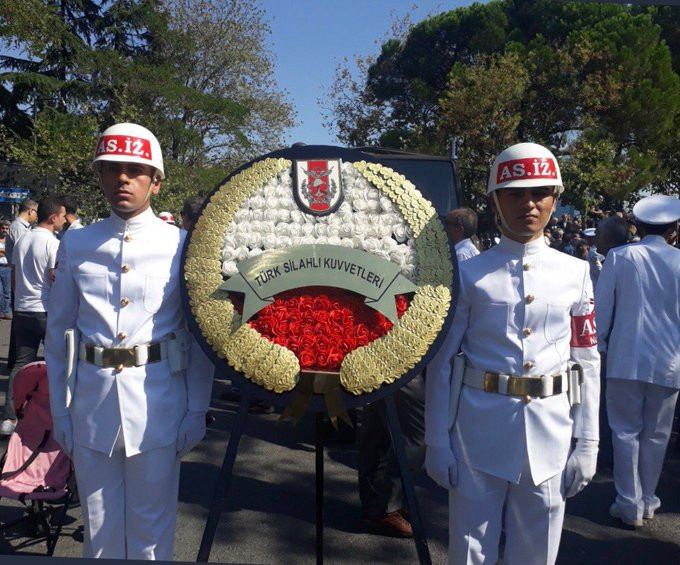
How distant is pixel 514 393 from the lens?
2.54m

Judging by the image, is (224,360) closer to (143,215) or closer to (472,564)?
(143,215)

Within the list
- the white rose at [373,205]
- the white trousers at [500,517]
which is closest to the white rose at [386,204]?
the white rose at [373,205]

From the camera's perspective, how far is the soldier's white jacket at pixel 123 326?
2674mm

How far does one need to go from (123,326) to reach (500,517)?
1548 mm

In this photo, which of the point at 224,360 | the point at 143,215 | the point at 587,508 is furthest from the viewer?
the point at 587,508

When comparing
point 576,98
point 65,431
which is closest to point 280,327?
point 65,431

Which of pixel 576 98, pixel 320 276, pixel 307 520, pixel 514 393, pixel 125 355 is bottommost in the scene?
pixel 307 520

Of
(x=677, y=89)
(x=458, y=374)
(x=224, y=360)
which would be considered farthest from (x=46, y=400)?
(x=677, y=89)

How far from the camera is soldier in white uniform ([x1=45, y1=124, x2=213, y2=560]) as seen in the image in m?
2.67

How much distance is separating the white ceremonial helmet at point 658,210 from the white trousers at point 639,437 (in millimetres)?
1043

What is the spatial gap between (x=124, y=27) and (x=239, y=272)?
31394 millimetres

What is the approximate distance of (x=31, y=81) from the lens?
91.6 ft

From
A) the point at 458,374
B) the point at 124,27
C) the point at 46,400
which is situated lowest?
the point at 46,400

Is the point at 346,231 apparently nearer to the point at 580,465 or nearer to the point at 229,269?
the point at 229,269
